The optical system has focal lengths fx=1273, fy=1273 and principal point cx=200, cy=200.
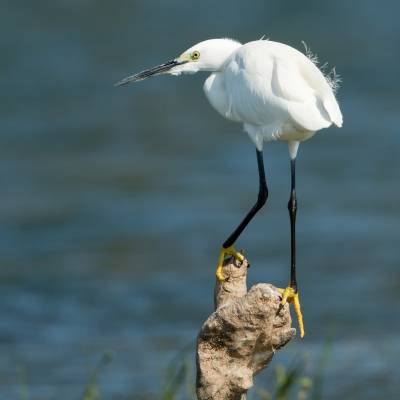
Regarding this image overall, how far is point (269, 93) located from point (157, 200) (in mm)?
13444

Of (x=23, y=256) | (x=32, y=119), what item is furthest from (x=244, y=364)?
(x=32, y=119)

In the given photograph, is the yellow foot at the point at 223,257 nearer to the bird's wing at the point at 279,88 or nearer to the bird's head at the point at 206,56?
the bird's wing at the point at 279,88

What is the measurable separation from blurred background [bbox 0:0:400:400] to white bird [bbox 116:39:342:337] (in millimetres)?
5648

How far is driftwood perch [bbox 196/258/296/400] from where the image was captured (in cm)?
556

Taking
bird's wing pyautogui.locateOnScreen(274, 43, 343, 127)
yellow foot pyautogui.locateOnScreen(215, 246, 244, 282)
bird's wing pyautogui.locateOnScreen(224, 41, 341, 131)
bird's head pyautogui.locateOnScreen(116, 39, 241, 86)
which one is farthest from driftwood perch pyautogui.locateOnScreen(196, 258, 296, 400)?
bird's head pyautogui.locateOnScreen(116, 39, 241, 86)

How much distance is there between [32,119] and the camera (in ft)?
74.6

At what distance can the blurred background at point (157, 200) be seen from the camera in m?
14.3

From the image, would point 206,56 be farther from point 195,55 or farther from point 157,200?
point 157,200

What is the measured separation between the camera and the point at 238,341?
18.5 feet

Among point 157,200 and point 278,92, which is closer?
point 278,92

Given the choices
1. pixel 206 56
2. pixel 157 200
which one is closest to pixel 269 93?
pixel 206 56

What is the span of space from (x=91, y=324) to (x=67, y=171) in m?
6.08

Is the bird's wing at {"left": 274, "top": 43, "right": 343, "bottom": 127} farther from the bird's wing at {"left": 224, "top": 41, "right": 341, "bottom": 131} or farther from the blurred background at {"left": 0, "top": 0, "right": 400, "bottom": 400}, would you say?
the blurred background at {"left": 0, "top": 0, "right": 400, "bottom": 400}

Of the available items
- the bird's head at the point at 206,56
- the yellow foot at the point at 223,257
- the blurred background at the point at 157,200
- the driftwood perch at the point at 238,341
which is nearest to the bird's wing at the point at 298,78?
the bird's head at the point at 206,56
